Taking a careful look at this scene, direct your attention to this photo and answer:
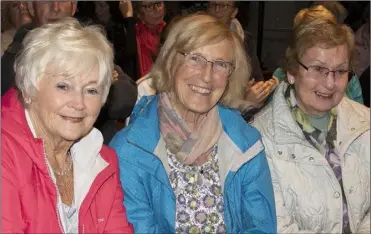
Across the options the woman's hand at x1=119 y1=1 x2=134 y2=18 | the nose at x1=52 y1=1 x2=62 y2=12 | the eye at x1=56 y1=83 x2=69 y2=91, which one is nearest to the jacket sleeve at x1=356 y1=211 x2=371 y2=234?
the eye at x1=56 y1=83 x2=69 y2=91

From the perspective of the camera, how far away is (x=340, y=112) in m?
2.80

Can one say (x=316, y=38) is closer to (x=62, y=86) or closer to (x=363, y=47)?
(x=62, y=86)

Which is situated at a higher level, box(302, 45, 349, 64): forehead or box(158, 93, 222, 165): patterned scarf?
box(302, 45, 349, 64): forehead

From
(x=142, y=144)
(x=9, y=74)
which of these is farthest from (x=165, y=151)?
(x=9, y=74)

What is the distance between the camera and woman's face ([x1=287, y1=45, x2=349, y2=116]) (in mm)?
2619

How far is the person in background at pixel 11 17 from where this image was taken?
328 centimetres

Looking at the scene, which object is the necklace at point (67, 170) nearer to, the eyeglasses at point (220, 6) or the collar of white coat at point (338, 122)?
the collar of white coat at point (338, 122)

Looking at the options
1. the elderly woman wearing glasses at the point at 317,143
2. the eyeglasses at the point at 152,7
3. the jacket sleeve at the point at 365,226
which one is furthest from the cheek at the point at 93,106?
the eyeglasses at the point at 152,7

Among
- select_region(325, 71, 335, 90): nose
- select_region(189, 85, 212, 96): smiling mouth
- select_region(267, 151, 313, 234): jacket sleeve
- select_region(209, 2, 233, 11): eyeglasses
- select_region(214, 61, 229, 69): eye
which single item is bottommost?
select_region(267, 151, 313, 234): jacket sleeve

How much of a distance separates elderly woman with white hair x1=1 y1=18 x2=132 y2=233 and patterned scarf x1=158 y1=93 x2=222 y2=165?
1.01 ft

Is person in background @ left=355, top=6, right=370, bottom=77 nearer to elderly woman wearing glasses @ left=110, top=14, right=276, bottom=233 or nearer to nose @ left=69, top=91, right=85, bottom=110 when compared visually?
elderly woman wearing glasses @ left=110, top=14, right=276, bottom=233

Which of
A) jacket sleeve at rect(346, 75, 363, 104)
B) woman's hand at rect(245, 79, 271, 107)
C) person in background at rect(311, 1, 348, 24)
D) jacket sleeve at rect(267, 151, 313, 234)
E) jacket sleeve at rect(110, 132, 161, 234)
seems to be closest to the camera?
jacket sleeve at rect(110, 132, 161, 234)

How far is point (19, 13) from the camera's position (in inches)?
133

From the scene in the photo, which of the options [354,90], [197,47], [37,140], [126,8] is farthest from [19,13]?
[354,90]
